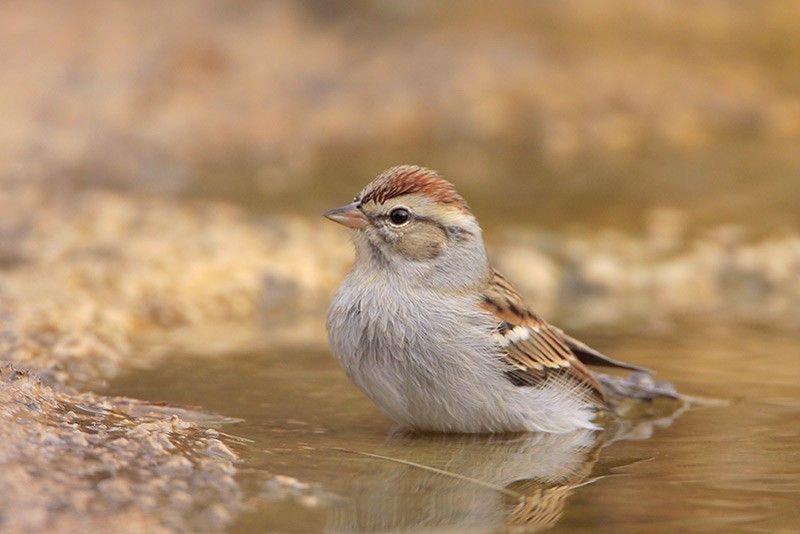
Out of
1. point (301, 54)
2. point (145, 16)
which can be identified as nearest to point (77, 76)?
point (145, 16)

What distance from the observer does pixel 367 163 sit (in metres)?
10.8

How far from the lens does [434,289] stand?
5.91 meters

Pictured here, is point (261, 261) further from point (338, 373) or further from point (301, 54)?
point (301, 54)

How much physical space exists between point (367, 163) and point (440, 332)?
5.25 meters

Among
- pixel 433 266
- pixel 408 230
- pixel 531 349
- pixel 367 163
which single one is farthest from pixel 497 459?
pixel 367 163

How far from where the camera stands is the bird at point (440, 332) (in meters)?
5.62

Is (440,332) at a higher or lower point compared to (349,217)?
lower

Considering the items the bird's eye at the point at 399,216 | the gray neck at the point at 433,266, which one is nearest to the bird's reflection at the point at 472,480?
the gray neck at the point at 433,266

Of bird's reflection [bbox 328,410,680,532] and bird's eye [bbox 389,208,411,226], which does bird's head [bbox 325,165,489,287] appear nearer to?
bird's eye [bbox 389,208,411,226]

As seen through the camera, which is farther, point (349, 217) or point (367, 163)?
point (367, 163)

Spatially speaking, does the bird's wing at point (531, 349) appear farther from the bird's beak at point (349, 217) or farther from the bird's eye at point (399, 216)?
the bird's beak at point (349, 217)

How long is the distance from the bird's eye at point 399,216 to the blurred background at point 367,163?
95 cm

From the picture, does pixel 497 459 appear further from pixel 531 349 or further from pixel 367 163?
pixel 367 163

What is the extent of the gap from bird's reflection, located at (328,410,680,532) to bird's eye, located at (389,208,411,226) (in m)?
0.96
